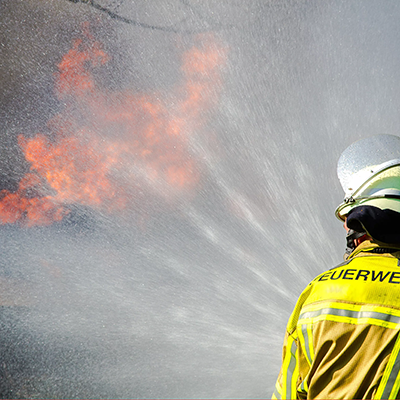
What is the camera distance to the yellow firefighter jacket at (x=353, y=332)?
135 cm

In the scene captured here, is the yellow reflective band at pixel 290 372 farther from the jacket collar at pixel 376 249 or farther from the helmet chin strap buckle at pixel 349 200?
the helmet chin strap buckle at pixel 349 200

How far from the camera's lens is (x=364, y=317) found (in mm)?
1390

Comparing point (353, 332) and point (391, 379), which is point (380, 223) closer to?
point (353, 332)

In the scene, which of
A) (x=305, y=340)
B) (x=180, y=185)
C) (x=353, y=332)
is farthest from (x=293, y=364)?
(x=180, y=185)

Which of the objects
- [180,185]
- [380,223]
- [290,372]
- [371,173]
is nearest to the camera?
[380,223]

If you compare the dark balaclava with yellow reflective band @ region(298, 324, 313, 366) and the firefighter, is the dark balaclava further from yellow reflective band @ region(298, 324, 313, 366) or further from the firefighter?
yellow reflective band @ region(298, 324, 313, 366)

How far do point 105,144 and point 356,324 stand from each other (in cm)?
978

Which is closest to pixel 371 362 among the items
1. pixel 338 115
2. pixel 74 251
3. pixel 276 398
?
pixel 276 398

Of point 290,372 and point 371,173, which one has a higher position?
point 371,173

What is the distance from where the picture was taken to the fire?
9.72 metres

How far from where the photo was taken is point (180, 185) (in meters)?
9.77

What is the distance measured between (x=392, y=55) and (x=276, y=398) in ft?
23.1

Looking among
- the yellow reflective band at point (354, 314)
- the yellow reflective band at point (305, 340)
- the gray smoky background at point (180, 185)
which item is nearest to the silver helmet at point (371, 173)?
the yellow reflective band at point (354, 314)

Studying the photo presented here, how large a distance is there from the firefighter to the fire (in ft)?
25.3
